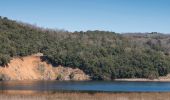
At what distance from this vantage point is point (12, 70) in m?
178

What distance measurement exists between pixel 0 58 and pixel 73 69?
36537 mm

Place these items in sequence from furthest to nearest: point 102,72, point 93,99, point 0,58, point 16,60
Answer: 1. point 102,72
2. point 16,60
3. point 0,58
4. point 93,99

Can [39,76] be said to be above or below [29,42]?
below

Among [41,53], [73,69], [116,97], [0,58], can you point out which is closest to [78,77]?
[73,69]

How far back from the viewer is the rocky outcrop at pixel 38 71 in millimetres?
181875

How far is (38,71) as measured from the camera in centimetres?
19175

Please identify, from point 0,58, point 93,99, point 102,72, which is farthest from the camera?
point 102,72

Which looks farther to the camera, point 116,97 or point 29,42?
point 29,42

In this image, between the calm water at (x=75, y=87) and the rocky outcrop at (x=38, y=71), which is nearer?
the calm water at (x=75, y=87)

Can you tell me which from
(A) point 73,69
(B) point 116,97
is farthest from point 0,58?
(B) point 116,97

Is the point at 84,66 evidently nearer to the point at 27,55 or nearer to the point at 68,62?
the point at 68,62

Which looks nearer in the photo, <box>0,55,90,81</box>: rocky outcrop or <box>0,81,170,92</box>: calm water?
<box>0,81,170,92</box>: calm water

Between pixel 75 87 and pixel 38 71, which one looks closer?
pixel 75 87

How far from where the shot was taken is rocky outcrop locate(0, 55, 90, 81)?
182 metres
